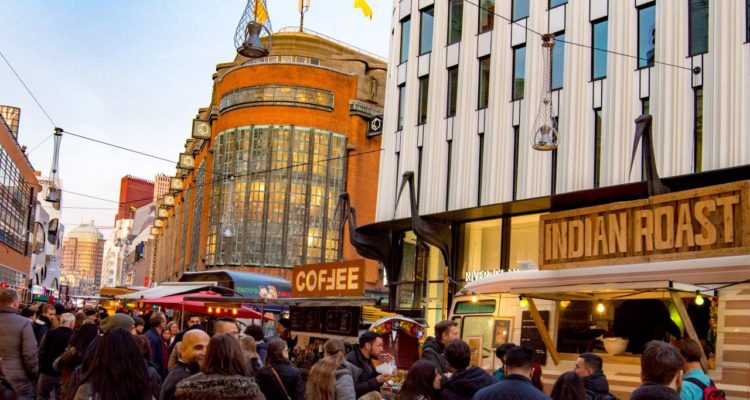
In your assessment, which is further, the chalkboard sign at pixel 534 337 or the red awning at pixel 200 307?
the red awning at pixel 200 307

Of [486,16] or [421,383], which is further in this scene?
[486,16]

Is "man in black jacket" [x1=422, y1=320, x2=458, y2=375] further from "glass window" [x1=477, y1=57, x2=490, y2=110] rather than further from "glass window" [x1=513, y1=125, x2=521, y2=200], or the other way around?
"glass window" [x1=477, y1=57, x2=490, y2=110]

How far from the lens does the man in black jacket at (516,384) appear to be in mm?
5656

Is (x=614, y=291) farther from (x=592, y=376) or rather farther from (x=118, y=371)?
(x=118, y=371)

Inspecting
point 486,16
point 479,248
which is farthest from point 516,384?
point 486,16

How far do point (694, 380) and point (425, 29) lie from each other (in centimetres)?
2411

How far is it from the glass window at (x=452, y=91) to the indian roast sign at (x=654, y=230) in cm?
1553

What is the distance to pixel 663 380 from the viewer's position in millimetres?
5250

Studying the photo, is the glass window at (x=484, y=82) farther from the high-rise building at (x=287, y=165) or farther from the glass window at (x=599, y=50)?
the high-rise building at (x=287, y=165)

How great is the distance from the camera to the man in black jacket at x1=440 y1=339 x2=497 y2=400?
6934 millimetres

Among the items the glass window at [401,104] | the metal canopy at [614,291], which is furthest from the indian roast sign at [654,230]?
the glass window at [401,104]

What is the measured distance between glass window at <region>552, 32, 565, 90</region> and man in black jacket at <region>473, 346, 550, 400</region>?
61.4 ft

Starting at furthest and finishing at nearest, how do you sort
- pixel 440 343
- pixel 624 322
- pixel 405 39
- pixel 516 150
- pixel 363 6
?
pixel 405 39
pixel 363 6
pixel 516 150
pixel 624 322
pixel 440 343

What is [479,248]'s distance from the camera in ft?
89.1
